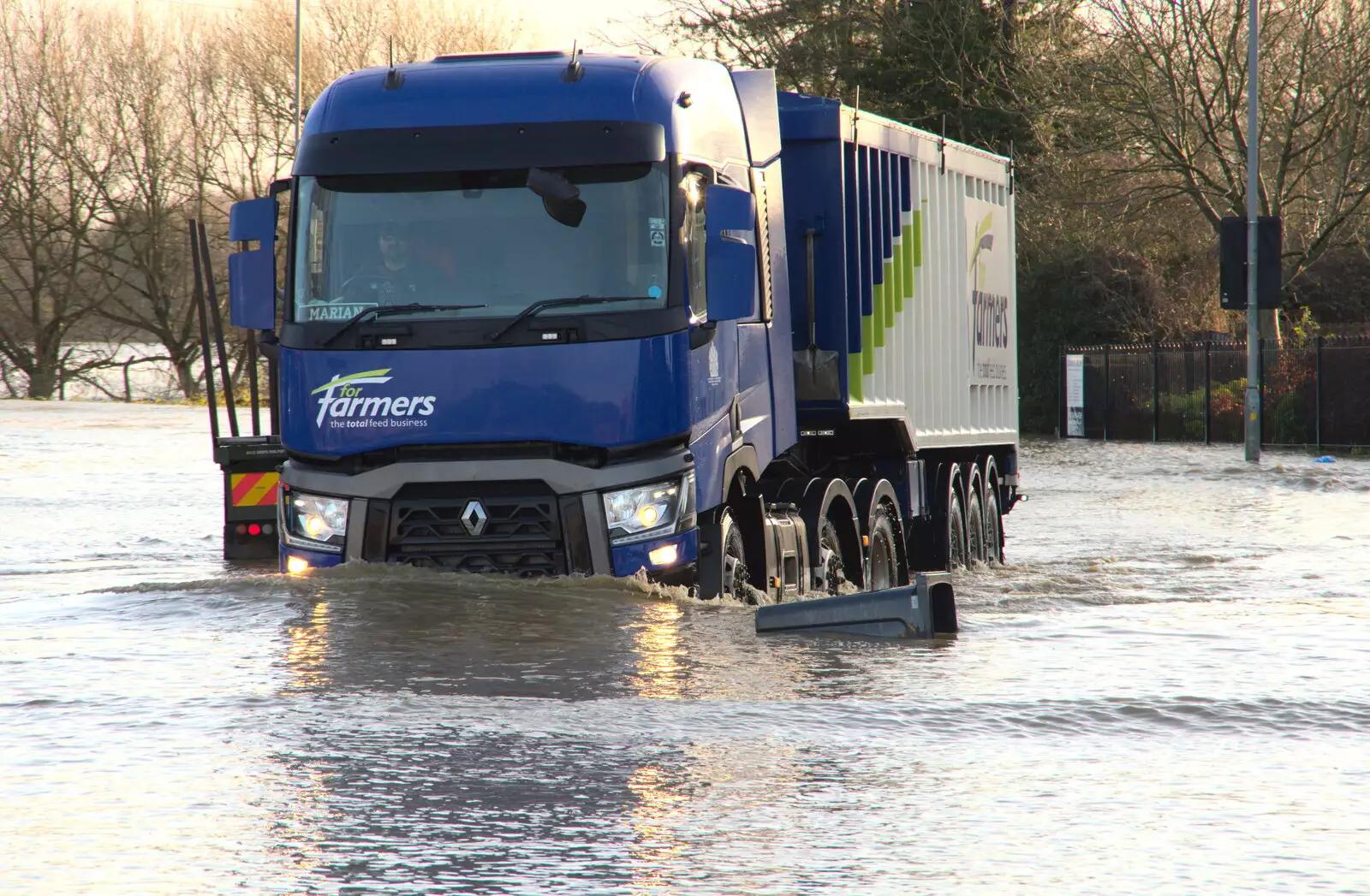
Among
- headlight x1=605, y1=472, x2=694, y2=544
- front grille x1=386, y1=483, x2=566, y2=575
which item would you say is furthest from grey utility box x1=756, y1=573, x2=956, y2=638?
front grille x1=386, y1=483, x2=566, y2=575

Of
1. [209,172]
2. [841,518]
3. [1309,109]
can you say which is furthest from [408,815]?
[209,172]

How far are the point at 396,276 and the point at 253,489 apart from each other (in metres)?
6.57

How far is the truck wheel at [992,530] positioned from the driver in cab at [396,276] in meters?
8.86

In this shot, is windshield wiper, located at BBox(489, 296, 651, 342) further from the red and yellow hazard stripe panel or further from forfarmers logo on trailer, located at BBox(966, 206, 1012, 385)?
forfarmers logo on trailer, located at BBox(966, 206, 1012, 385)

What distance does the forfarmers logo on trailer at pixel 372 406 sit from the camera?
9.70 m

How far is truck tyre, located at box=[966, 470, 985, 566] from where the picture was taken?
1689 cm

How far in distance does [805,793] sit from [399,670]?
295cm

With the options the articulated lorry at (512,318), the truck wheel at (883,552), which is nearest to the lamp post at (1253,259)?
the truck wheel at (883,552)

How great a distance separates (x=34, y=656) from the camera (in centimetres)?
925

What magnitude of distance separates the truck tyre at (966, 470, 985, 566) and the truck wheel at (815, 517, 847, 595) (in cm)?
383

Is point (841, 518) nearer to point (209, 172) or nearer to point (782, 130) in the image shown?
point (782, 130)

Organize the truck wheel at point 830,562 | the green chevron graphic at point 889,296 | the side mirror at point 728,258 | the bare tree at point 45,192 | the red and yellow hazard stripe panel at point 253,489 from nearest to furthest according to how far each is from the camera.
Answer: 1. the side mirror at point 728,258
2. the truck wheel at point 830,562
3. the green chevron graphic at point 889,296
4. the red and yellow hazard stripe panel at point 253,489
5. the bare tree at point 45,192

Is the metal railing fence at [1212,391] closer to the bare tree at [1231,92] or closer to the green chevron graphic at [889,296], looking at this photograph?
the bare tree at [1231,92]

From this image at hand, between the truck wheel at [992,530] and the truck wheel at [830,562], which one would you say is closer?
the truck wheel at [830,562]
